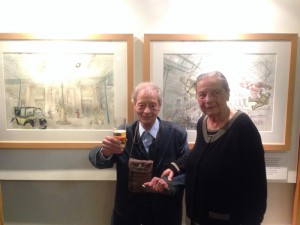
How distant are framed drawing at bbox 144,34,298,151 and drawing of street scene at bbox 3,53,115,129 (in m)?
0.30

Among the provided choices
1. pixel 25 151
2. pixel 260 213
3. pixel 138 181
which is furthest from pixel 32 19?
pixel 260 213

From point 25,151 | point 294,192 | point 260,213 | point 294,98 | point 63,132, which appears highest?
point 294,98

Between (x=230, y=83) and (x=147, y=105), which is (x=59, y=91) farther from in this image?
(x=230, y=83)

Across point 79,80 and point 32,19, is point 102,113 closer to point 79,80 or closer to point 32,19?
point 79,80

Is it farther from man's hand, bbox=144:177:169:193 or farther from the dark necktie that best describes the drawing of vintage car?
man's hand, bbox=144:177:169:193

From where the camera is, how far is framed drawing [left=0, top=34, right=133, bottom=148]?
1.44 m

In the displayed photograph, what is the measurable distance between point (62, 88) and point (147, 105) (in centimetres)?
58

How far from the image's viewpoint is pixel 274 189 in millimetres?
1596

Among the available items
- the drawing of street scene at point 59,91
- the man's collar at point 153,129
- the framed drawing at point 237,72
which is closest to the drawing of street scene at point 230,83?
the framed drawing at point 237,72

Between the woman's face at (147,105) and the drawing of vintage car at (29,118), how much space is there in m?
0.65

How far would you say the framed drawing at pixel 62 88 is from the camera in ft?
4.72

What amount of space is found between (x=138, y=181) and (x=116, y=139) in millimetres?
251

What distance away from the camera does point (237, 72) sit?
1466mm

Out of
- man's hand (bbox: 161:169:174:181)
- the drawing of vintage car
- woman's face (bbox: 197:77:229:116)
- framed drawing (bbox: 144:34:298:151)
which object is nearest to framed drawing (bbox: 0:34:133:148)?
the drawing of vintage car
